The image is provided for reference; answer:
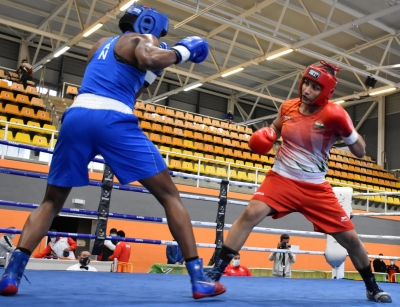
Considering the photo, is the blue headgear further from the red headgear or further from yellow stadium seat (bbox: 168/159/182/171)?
yellow stadium seat (bbox: 168/159/182/171)

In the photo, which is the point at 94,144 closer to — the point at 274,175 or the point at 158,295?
the point at 158,295

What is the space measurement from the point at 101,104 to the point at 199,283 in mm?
870

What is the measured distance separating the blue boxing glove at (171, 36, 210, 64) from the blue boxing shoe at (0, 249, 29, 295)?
1054mm

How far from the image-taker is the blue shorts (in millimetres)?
1916

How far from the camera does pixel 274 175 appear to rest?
266 cm

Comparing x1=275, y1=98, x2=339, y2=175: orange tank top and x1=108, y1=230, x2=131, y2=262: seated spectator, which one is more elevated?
x1=275, y1=98, x2=339, y2=175: orange tank top

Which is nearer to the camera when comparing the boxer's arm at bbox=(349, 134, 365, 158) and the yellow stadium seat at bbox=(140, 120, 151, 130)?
the boxer's arm at bbox=(349, 134, 365, 158)

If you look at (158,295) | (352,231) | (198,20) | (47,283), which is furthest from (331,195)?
(198,20)

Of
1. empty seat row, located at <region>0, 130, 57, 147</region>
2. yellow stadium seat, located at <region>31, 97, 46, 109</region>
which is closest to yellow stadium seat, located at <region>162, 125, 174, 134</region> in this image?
yellow stadium seat, located at <region>31, 97, 46, 109</region>

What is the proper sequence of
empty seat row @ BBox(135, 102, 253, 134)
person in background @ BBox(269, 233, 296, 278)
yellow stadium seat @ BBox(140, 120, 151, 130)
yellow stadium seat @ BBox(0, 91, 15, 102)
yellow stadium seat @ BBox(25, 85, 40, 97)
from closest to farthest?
1. person in background @ BBox(269, 233, 296, 278)
2. yellow stadium seat @ BBox(0, 91, 15, 102)
3. yellow stadium seat @ BBox(25, 85, 40, 97)
4. yellow stadium seat @ BBox(140, 120, 151, 130)
5. empty seat row @ BBox(135, 102, 253, 134)

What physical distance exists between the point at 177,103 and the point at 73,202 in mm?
11476

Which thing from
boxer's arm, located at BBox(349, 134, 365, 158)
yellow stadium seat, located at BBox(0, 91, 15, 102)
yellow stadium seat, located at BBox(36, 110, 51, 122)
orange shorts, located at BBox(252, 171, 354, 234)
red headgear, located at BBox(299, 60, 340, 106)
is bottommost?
orange shorts, located at BBox(252, 171, 354, 234)

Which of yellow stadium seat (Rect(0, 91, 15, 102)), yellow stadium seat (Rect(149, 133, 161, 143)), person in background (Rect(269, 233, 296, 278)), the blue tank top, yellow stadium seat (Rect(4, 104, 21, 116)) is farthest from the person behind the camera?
yellow stadium seat (Rect(149, 133, 161, 143))

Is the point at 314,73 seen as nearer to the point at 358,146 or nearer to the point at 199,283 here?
the point at 358,146
